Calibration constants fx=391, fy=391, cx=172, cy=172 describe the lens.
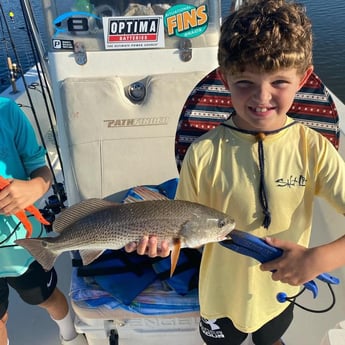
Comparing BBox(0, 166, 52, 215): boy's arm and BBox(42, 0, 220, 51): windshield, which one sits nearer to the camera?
BBox(0, 166, 52, 215): boy's arm

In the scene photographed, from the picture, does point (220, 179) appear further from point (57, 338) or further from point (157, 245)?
point (57, 338)

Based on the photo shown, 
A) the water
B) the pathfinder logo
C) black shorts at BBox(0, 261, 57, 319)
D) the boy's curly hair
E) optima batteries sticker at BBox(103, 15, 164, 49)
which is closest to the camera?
the boy's curly hair

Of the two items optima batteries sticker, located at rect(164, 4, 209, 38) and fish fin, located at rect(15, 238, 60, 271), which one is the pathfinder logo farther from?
fish fin, located at rect(15, 238, 60, 271)

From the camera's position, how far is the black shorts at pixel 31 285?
1767 millimetres

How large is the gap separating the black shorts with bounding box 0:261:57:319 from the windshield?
3.65ft

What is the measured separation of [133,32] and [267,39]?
1.06 meters

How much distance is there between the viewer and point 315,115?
4.71 feet

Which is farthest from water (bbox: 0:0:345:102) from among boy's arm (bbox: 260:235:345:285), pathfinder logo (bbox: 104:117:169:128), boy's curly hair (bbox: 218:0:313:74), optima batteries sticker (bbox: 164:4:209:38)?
boy's arm (bbox: 260:235:345:285)

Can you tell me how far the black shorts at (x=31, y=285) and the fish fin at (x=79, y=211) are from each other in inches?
18.3

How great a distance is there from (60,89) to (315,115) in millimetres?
1257

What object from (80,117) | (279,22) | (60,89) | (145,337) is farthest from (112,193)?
(279,22)

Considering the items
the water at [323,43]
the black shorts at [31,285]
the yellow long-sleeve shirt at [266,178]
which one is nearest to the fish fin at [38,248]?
the black shorts at [31,285]

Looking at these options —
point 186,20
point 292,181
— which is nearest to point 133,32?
point 186,20

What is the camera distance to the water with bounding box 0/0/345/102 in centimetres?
822
